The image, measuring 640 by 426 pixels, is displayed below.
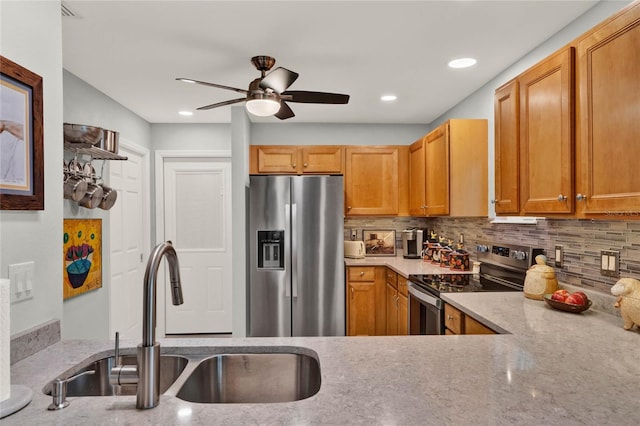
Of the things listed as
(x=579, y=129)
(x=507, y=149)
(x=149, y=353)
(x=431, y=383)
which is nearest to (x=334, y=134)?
(x=507, y=149)

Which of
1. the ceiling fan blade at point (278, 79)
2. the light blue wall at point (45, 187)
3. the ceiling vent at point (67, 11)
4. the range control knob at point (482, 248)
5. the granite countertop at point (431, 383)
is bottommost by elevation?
the granite countertop at point (431, 383)

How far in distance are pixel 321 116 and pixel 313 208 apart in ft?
3.32

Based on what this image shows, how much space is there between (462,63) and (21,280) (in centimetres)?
270

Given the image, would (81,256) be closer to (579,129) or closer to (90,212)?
(90,212)

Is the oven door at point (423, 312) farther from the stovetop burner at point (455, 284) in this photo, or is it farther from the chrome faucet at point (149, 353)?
the chrome faucet at point (149, 353)

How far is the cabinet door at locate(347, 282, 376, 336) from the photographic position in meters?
3.85

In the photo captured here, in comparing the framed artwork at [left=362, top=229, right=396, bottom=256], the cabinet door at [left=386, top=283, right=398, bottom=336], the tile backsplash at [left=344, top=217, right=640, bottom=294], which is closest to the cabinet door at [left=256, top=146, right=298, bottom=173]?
the framed artwork at [left=362, top=229, right=396, bottom=256]

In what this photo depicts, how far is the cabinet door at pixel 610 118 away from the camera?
4.42 feet

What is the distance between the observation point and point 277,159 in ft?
13.9

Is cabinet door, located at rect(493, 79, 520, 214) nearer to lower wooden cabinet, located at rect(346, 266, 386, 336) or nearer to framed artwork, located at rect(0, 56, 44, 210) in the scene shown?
lower wooden cabinet, located at rect(346, 266, 386, 336)

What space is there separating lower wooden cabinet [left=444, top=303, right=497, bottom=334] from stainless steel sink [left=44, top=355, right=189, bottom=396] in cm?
132

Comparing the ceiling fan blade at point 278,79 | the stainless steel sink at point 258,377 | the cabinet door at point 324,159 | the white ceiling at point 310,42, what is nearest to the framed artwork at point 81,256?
the white ceiling at point 310,42

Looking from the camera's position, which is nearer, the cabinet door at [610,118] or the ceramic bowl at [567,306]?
the cabinet door at [610,118]

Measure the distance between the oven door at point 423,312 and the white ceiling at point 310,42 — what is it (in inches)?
62.7
